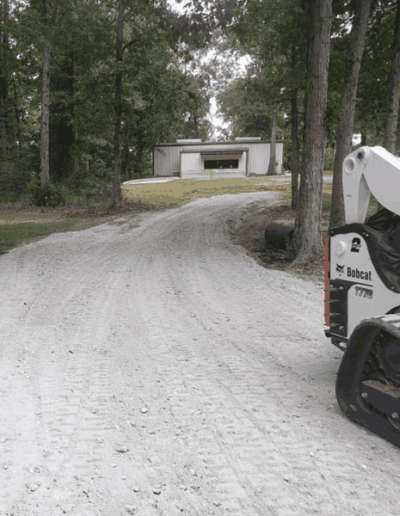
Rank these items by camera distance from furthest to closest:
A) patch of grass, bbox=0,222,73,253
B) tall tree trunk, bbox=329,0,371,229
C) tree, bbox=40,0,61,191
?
tree, bbox=40,0,61,191, patch of grass, bbox=0,222,73,253, tall tree trunk, bbox=329,0,371,229

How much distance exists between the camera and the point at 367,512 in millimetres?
2355

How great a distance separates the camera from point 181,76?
1819 cm

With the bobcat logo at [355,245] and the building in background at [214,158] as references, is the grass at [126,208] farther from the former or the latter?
the bobcat logo at [355,245]

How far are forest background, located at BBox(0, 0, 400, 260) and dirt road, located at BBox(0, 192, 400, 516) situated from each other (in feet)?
14.7

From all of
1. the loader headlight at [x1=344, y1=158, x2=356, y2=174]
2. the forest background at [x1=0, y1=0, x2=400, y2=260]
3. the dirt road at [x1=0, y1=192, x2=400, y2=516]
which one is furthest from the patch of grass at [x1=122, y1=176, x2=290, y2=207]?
the loader headlight at [x1=344, y1=158, x2=356, y2=174]

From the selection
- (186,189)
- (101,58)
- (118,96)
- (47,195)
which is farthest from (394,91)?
(186,189)

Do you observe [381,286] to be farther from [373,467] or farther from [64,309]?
[64,309]

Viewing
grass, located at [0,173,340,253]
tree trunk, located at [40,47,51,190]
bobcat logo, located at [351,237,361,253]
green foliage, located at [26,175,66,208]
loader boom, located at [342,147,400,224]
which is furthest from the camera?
green foliage, located at [26,175,66,208]

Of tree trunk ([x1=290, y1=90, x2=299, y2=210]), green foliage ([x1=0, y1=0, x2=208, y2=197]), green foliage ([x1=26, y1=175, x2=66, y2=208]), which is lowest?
green foliage ([x1=26, y1=175, x2=66, y2=208])

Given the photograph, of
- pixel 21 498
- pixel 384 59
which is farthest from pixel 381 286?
pixel 384 59

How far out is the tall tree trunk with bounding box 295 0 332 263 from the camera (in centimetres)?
893

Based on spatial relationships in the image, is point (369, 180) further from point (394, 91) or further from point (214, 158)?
point (214, 158)

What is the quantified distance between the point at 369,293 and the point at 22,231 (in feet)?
43.5

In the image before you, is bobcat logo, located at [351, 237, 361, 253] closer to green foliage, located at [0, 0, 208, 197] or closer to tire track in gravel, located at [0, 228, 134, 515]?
tire track in gravel, located at [0, 228, 134, 515]
